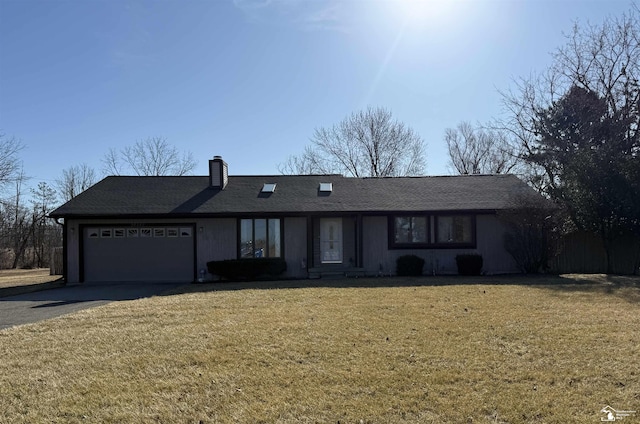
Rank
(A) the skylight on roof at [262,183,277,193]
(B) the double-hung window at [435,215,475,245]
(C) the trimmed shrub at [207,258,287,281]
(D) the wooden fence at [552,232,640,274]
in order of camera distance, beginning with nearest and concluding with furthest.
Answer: (C) the trimmed shrub at [207,258,287,281] → (B) the double-hung window at [435,215,475,245] → (D) the wooden fence at [552,232,640,274] → (A) the skylight on roof at [262,183,277,193]

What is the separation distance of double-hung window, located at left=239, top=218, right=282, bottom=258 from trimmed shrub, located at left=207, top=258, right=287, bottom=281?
1.95ft

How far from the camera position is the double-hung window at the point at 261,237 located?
1589 centimetres

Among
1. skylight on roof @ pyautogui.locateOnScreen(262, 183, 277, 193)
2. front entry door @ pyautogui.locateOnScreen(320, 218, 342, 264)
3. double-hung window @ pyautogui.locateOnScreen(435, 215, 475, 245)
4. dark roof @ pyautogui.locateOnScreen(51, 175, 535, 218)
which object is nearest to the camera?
dark roof @ pyautogui.locateOnScreen(51, 175, 535, 218)

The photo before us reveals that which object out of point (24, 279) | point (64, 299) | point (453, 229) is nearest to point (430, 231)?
point (453, 229)

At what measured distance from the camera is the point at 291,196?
55.7 feet

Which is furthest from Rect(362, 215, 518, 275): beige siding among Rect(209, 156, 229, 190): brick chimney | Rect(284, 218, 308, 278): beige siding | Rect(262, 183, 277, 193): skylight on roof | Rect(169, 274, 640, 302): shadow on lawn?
Rect(209, 156, 229, 190): brick chimney

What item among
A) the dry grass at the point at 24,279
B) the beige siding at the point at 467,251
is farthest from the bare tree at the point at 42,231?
the beige siding at the point at 467,251

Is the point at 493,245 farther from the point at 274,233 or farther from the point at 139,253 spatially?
the point at 139,253

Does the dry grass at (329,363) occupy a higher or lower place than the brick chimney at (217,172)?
lower

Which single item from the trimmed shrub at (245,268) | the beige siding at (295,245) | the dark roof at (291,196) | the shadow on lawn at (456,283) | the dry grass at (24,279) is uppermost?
the dark roof at (291,196)

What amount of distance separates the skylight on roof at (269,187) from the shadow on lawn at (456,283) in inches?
174

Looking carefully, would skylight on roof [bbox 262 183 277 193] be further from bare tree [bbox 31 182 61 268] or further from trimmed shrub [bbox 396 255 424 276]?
bare tree [bbox 31 182 61 268]

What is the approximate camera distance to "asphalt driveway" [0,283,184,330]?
29.6ft

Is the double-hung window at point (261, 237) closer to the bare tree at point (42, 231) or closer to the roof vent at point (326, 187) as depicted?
the roof vent at point (326, 187)
